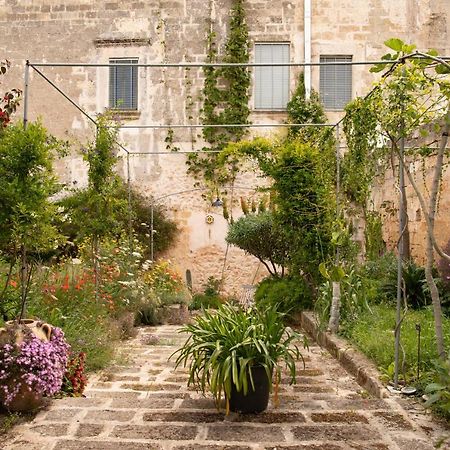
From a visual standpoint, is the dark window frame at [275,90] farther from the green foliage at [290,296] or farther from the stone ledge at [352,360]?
the stone ledge at [352,360]

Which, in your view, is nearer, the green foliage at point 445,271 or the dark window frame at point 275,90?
the green foliage at point 445,271

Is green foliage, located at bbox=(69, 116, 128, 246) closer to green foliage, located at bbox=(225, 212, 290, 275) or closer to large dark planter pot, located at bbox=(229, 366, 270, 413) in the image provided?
green foliage, located at bbox=(225, 212, 290, 275)

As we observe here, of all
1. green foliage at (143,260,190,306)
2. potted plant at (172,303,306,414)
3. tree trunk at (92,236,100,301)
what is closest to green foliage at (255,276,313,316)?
green foliage at (143,260,190,306)

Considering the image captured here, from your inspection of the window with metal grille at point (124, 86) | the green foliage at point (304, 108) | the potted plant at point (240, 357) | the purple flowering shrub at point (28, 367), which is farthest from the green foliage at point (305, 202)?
the window with metal grille at point (124, 86)

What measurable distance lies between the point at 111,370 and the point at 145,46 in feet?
32.4

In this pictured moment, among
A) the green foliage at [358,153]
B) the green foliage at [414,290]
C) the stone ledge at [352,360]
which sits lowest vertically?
the stone ledge at [352,360]

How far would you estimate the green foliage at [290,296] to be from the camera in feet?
26.8

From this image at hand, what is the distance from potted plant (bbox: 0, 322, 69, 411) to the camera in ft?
11.9

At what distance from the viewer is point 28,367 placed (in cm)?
372

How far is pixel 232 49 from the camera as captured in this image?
13070 millimetres

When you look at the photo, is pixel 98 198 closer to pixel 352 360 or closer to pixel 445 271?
pixel 352 360

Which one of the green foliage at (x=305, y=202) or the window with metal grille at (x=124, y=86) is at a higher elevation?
the window with metal grille at (x=124, y=86)

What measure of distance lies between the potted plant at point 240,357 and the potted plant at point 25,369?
0.90 m

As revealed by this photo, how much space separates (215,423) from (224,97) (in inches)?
416
